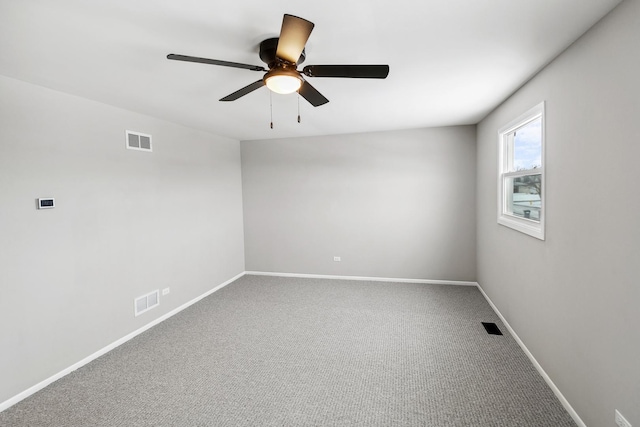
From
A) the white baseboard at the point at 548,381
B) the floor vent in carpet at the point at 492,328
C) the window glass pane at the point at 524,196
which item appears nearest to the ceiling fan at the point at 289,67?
the window glass pane at the point at 524,196

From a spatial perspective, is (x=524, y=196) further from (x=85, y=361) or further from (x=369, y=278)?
(x=85, y=361)

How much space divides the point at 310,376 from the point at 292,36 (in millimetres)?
2415

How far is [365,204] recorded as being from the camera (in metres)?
4.97

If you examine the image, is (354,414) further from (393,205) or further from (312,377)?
(393,205)

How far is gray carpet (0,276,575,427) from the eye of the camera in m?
2.07

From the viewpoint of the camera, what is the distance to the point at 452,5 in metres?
1.50

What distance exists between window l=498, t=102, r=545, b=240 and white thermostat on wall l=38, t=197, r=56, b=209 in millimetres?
3926

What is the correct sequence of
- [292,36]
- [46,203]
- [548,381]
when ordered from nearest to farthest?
[292,36]
[548,381]
[46,203]

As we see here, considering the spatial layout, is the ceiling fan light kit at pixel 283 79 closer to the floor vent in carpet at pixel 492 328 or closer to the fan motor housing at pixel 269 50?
the fan motor housing at pixel 269 50

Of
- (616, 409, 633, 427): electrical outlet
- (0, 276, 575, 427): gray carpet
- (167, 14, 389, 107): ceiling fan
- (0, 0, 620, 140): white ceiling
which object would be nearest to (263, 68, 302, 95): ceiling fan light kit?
(167, 14, 389, 107): ceiling fan

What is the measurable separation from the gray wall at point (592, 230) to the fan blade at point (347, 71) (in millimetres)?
1172

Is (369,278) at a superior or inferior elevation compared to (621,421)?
inferior

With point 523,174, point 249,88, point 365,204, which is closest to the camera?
point 249,88

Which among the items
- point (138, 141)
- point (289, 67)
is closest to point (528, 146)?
point (289, 67)
